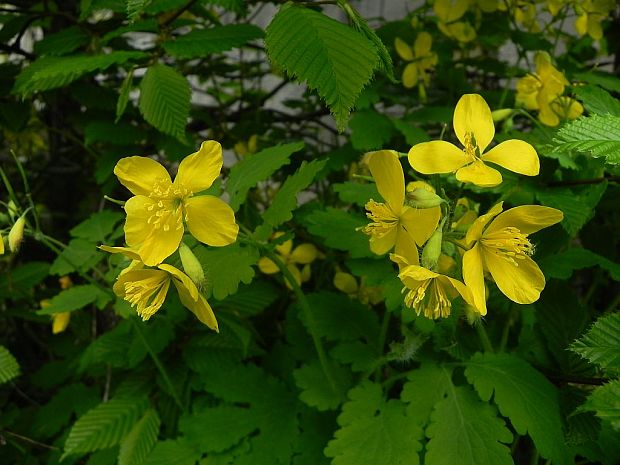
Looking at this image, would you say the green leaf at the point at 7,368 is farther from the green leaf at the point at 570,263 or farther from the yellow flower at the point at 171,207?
the green leaf at the point at 570,263

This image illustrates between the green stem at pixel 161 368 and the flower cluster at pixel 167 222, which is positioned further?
the green stem at pixel 161 368

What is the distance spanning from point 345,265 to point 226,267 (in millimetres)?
351


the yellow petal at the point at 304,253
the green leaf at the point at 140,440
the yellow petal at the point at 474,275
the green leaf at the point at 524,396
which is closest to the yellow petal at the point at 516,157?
the yellow petal at the point at 474,275

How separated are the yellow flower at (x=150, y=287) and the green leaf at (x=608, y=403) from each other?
45 cm

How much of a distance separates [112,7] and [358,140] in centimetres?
55

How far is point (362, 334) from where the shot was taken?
0.98 meters

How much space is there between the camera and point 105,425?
3.39 ft

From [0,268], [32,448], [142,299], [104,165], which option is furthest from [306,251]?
[0,268]

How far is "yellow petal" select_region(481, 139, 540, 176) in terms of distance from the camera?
0.68 m

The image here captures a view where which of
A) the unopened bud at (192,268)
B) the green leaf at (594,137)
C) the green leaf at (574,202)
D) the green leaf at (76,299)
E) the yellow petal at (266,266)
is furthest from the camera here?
the yellow petal at (266,266)

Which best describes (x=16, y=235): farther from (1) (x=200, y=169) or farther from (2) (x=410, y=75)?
(2) (x=410, y=75)

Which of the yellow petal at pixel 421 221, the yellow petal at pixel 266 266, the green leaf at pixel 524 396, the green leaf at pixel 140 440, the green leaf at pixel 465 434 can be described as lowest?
the green leaf at pixel 140 440

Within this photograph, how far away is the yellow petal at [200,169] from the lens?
2.27 ft

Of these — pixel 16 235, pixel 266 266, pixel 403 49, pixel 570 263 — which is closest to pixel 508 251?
pixel 570 263
